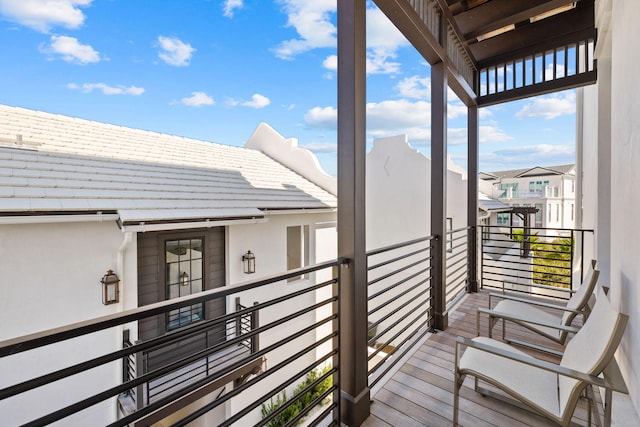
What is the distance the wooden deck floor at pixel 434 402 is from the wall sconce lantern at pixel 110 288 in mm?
3153

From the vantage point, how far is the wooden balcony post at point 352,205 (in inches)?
65.6

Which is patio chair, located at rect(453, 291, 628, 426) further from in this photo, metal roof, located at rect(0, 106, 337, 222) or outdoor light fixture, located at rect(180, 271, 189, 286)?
outdoor light fixture, located at rect(180, 271, 189, 286)

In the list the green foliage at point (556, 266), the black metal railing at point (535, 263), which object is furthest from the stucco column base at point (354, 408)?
the green foliage at point (556, 266)

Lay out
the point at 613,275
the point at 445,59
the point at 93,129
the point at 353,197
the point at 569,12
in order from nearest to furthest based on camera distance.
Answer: the point at 353,197
the point at 613,275
the point at 445,59
the point at 569,12
the point at 93,129

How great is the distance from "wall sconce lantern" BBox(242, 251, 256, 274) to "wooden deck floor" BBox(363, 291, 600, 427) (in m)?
3.11

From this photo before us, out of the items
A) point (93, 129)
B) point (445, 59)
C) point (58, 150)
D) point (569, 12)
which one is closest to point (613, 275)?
point (445, 59)

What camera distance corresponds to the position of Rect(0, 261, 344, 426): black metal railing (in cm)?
83

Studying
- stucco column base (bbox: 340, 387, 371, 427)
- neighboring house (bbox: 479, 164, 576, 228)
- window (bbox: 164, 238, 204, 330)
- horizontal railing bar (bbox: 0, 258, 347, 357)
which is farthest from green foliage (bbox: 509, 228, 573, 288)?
window (bbox: 164, 238, 204, 330)

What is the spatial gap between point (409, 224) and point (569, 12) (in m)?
4.82

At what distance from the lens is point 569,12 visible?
3.38 meters

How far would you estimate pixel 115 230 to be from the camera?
11.9 feet

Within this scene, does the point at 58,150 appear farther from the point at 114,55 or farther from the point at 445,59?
the point at 445,59

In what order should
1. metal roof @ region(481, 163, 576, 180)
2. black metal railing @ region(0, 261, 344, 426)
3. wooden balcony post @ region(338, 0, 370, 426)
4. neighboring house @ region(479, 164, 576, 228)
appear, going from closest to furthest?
black metal railing @ region(0, 261, 344, 426) < wooden balcony post @ region(338, 0, 370, 426) < neighboring house @ region(479, 164, 576, 228) < metal roof @ region(481, 163, 576, 180)

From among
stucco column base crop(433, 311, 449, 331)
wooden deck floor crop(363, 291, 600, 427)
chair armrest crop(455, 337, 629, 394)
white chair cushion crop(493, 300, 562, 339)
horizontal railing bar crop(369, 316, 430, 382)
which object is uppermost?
chair armrest crop(455, 337, 629, 394)
